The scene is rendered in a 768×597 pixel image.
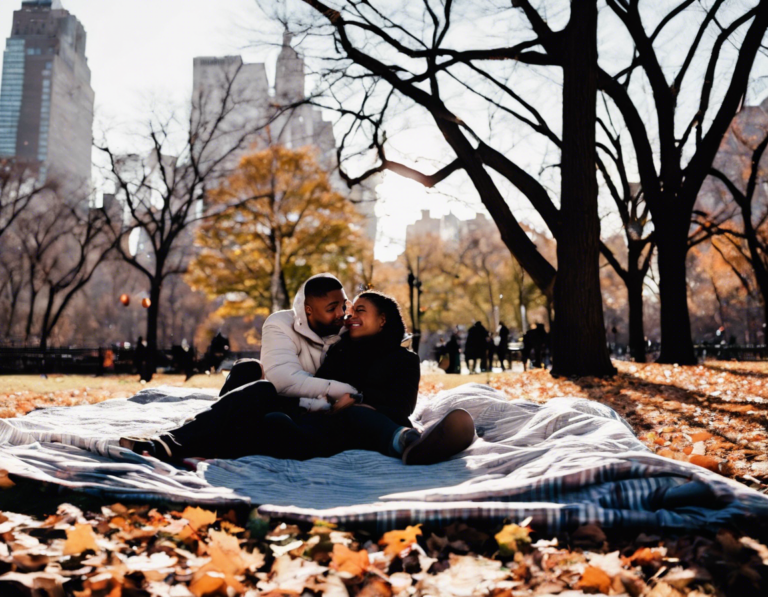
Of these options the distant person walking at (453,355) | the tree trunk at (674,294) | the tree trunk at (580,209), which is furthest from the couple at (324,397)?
the distant person walking at (453,355)

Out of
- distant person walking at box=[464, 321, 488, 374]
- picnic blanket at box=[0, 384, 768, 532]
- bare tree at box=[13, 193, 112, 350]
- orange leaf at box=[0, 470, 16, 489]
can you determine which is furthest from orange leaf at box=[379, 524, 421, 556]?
bare tree at box=[13, 193, 112, 350]

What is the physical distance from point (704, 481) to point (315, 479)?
5.82ft

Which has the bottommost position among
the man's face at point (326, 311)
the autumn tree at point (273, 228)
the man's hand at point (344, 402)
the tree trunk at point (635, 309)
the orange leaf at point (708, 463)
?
the orange leaf at point (708, 463)

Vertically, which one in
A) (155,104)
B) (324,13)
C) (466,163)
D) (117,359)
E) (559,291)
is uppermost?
(155,104)

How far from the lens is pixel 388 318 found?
13.9 feet

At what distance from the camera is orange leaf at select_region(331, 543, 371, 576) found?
2.01 m

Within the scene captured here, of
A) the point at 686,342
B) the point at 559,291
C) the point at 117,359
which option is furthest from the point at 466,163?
the point at 117,359

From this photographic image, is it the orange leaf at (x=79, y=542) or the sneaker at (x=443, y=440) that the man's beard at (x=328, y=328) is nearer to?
the sneaker at (x=443, y=440)

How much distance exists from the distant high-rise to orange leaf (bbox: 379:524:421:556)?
356 feet

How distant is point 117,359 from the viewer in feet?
82.2

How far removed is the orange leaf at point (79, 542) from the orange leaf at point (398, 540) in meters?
1.00

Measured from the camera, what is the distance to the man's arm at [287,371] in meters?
4.09

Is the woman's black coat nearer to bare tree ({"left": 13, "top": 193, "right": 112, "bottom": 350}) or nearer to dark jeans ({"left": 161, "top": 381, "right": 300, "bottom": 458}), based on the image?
dark jeans ({"left": 161, "top": 381, "right": 300, "bottom": 458})

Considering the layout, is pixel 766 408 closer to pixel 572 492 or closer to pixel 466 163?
pixel 572 492
